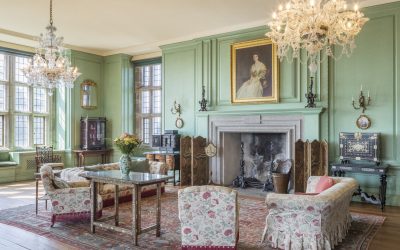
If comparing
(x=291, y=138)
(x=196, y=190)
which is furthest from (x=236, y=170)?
(x=196, y=190)

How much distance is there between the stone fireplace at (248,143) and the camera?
738 centimetres

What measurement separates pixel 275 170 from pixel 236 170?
1.30 metres

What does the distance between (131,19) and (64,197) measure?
14.0 ft

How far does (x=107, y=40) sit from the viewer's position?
30.1 ft

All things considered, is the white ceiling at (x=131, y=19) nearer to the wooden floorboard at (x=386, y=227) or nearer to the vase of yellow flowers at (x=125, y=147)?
the vase of yellow flowers at (x=125, y=147)

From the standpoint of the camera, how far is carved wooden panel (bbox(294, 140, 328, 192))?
639cm

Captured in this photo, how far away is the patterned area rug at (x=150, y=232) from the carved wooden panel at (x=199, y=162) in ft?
6.18

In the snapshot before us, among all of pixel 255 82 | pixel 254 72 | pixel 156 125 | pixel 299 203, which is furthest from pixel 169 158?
pixel 299 203

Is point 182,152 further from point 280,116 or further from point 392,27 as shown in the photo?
point 392,27

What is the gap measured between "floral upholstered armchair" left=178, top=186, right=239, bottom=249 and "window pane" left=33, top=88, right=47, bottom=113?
777 cm

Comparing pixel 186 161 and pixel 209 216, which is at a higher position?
pixel 186 161

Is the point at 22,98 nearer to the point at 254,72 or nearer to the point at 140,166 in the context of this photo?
the point at 140,166

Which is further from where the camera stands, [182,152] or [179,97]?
[179,97]

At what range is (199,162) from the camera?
805cm
